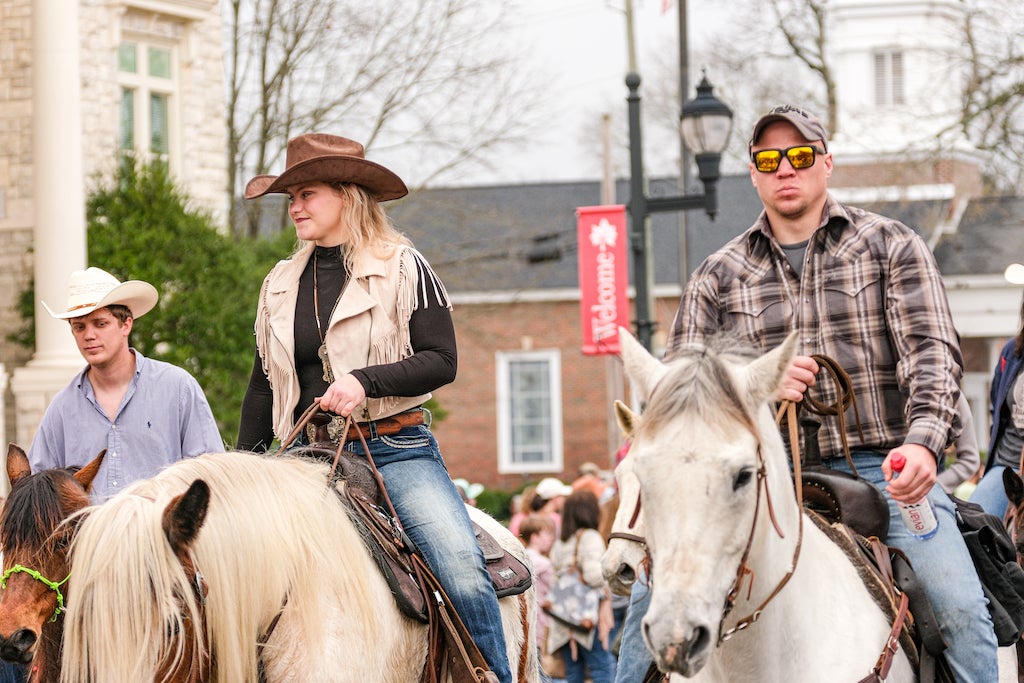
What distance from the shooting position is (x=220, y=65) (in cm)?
2031

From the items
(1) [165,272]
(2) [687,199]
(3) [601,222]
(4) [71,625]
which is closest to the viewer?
(4) [71,625]

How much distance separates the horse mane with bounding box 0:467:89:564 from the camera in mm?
4480

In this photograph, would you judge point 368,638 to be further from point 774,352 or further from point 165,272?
point 165,272

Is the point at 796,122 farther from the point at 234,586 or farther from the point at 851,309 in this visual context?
the point at 234,586

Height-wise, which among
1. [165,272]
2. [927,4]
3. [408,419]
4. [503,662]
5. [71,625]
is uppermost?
[927,4]

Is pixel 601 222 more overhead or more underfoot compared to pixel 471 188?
more underfoot

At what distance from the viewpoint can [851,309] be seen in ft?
15.0

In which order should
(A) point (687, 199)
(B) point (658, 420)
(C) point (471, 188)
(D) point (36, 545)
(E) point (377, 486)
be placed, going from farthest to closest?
(C) point (471, 188), (A) point (687, 199), (E) point (377, 486), (D) point (36, 545), (B) point (658, 420)

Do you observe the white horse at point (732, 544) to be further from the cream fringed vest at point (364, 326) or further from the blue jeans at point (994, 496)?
the blue jeans at point (994, 496)

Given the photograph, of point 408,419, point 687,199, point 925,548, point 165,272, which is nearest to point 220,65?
point 165,272

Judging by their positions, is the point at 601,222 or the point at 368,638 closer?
the point at 368,638

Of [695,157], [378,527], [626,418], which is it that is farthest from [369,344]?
[695,157]

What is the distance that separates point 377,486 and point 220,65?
16.3 metres

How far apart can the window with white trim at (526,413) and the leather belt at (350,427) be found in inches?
1127
